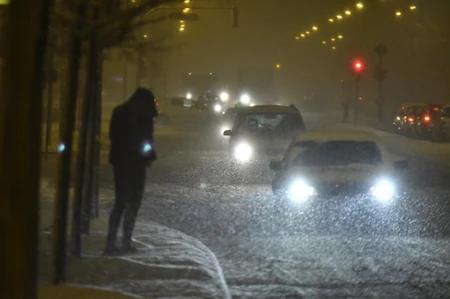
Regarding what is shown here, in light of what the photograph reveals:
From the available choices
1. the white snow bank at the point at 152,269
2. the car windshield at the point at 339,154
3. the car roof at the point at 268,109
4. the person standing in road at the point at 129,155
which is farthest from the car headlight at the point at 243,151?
the person standing in road at the point at 129,155

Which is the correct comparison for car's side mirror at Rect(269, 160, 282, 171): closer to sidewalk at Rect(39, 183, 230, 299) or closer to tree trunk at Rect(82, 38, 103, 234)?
tree trunk at Rect(82, 38, 103, 234)

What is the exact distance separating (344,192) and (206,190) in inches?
185

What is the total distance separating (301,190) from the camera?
14023mm

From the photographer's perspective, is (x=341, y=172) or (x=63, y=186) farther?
(x=341, y=172)

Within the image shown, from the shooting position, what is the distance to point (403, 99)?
74.1 metres

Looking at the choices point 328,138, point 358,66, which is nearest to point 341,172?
point 328,138

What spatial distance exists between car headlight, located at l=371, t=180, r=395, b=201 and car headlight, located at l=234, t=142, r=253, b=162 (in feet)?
19.2

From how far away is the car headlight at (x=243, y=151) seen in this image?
1998cm

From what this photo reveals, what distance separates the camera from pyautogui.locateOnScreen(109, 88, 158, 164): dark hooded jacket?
9.84m

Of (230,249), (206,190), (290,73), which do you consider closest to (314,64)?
(290,73)

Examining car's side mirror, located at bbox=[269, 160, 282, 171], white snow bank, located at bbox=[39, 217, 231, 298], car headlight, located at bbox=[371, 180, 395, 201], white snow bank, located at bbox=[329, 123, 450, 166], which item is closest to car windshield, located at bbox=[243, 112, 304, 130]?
car's side mirror, located at bbox=[269, 160, 282, 171]

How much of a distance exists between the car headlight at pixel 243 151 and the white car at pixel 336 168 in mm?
5101

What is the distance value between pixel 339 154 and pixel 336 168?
1.35ft

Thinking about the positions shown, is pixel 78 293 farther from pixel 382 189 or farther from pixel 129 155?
pixel 382 189
